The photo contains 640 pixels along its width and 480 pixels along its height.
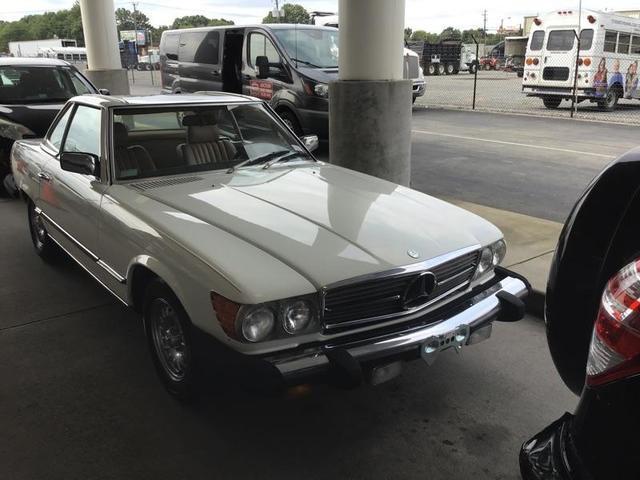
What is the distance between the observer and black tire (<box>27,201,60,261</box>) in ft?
17.2

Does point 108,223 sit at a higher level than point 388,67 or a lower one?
lower

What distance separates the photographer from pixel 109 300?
4598 mm

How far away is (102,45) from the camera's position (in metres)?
12.2

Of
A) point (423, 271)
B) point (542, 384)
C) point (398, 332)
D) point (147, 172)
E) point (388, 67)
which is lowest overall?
point (542, 384)

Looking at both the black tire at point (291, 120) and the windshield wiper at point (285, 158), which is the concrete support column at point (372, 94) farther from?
the black tire at point (291, 120)

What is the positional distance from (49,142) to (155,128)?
4.18ft

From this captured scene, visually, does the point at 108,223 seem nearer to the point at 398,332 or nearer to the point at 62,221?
the point at 62,221

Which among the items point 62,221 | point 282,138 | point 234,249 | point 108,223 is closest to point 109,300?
point 62,221

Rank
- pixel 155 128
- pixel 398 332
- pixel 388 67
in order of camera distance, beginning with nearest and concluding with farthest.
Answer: pixel 398 332
pixel 155 128
pixel 388 67

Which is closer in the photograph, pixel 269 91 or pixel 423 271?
pixel 423 271

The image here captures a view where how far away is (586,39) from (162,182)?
1649 cm

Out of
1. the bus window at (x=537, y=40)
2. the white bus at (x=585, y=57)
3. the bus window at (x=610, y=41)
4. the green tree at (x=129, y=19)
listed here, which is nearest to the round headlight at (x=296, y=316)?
the white bus at (x=585, y=57)

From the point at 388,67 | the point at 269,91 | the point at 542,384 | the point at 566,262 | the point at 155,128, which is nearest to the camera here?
the point at 566,262

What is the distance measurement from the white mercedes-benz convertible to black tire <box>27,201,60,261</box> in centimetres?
70
